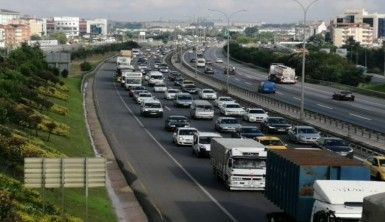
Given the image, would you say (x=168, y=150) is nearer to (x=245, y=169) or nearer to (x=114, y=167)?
(x=114, y=167)

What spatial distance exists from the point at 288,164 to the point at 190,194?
355 inches

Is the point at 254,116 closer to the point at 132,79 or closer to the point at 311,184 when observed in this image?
the point at 132,79

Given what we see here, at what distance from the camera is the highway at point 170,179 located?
93.7 ft

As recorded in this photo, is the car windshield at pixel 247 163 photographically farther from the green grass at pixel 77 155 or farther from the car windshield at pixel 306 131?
the car windshield at pixel 306 131

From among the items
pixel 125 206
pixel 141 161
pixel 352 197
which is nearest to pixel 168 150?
pixel 141 161

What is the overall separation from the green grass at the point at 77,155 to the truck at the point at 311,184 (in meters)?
5.53

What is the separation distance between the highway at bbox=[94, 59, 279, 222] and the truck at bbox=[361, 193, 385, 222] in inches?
455

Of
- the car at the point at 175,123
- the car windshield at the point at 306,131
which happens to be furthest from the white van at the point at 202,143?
the car at the point at 175,123

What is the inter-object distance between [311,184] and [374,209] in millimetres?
7402

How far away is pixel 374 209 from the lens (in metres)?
15.3

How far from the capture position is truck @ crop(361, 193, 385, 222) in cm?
1502

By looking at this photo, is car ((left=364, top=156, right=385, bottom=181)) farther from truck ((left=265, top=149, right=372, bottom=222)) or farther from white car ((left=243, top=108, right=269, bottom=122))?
white car ((left=243, top=108, right=269, bottom=122))

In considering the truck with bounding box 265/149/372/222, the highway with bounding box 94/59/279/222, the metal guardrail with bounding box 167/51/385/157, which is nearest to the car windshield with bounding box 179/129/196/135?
the highway with bounding box 94/59/279/222

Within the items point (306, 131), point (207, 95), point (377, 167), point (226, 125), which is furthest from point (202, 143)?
point (207, 95)
